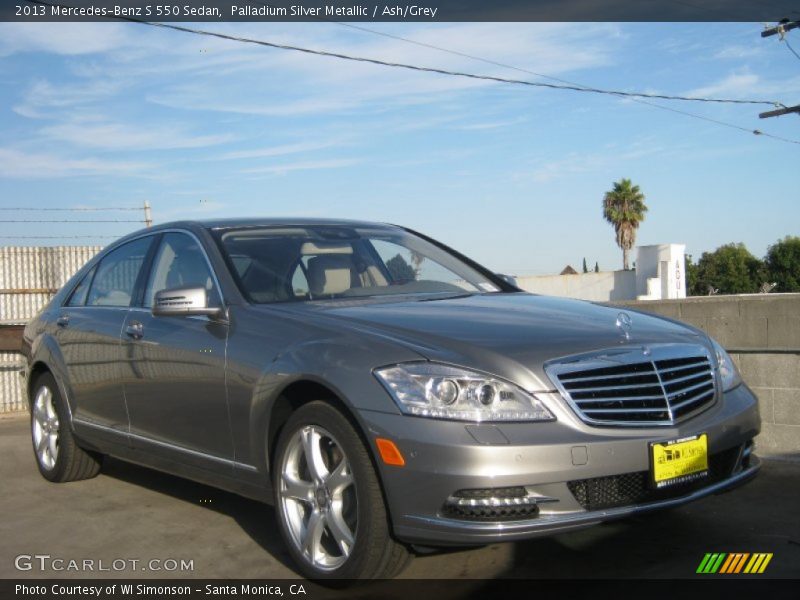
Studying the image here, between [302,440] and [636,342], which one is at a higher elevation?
[636,342]

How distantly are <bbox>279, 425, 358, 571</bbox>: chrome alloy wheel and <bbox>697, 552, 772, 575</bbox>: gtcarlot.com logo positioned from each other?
1515 mm

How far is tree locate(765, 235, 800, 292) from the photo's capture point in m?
71.8

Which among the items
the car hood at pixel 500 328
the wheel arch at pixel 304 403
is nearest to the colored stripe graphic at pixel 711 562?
the car hood at pixel 500 328

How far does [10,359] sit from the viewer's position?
1148cm

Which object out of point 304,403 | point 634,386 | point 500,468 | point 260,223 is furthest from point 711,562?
point 260,223

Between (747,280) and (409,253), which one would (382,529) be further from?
(747,280)

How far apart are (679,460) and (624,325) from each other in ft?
2.35

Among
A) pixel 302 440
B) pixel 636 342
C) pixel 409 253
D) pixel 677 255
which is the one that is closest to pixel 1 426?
pixel 409 253

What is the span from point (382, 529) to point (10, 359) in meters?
8.74

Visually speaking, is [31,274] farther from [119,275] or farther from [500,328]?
[500,328]

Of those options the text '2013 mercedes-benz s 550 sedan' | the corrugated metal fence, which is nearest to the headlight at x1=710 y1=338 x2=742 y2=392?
the text '2013 mercedes-benz s 550 sedan'

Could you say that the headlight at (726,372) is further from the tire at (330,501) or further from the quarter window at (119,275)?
the quarter window at (119,275)

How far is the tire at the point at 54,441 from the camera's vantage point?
656 cm

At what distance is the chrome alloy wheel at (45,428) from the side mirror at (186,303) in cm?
217
